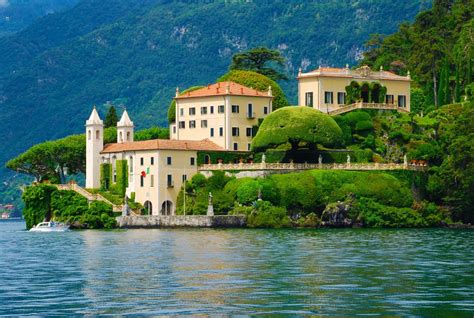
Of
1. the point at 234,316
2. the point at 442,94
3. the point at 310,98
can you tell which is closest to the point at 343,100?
the point at 310,98

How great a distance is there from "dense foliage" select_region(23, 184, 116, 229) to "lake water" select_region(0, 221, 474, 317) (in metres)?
19.4

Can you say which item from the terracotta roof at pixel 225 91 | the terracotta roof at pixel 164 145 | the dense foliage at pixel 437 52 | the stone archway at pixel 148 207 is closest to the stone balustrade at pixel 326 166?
the terracotta roof at pixel 164 145

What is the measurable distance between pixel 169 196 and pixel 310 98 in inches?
707

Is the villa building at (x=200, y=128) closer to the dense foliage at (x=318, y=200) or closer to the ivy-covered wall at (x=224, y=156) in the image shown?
the ivy-covered wall at (x=224, y=156)

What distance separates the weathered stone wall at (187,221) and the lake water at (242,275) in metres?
13.3

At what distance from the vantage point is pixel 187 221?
353ft

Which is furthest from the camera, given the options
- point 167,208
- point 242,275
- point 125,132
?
point 125,132

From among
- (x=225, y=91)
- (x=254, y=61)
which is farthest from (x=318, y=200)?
(x=254, y=61)

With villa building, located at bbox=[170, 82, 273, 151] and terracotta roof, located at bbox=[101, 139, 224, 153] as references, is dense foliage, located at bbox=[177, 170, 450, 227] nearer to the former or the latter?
terracotta roof, located at bbox=[101, 139, 224, 153]

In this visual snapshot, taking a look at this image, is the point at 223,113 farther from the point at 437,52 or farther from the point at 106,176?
the point at 437,52

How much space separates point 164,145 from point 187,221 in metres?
10.2

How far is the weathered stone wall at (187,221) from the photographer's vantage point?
10656 cm

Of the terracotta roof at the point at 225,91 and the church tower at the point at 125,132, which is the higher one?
the terracotta roof at the point at 225,91

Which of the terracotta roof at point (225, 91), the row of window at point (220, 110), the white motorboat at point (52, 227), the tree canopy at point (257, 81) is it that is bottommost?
the white motorboat at point (52, 227)
